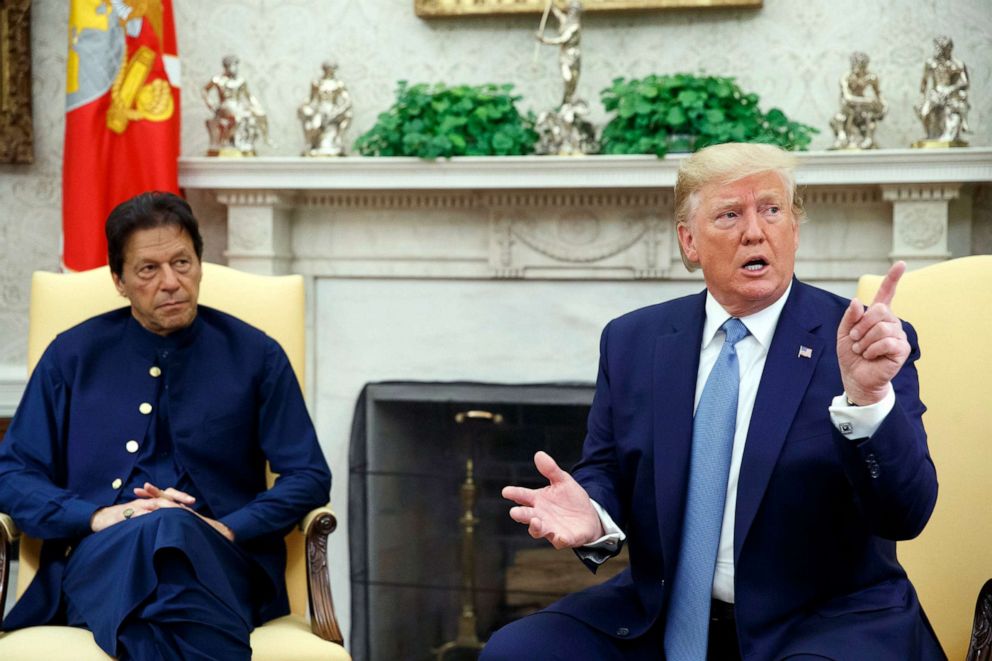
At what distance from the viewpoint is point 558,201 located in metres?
4.02

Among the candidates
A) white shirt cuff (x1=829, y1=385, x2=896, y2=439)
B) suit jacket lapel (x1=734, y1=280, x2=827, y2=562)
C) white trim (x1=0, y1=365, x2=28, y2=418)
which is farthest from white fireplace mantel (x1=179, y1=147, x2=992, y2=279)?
white shirt cuff (x1=829, y1=385, x2=896, y2=439)

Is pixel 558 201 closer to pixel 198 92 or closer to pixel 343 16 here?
pixel 343 16

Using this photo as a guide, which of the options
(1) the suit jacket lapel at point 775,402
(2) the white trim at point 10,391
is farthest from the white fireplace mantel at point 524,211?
(1) the suit jacket lapel at point 775,402

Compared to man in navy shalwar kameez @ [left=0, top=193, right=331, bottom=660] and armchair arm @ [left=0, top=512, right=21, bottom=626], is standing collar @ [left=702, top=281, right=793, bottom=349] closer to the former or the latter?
man in navy shalwar kameez @ [left=0, top=193, right=331, bottom=660]

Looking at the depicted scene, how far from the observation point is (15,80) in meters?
4.32

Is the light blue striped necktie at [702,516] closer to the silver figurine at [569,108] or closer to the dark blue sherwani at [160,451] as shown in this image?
the dark blue sherwani at [160,451]

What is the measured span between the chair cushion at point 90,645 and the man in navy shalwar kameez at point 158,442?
52 millimetres

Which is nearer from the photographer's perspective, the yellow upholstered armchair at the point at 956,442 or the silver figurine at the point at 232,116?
the yellow upholstered armchair at the point at 956,442

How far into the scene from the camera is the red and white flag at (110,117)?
394 cm

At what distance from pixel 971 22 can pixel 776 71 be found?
2.08ft

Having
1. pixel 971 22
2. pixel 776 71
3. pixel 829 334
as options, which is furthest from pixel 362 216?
pixel 829 334

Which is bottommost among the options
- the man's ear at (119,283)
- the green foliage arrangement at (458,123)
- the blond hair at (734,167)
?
the man's ear at (119,283)

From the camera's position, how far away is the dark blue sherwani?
2533 millimetres

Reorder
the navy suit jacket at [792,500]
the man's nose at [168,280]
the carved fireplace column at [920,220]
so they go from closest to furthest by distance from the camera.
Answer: the navy suit jacket at [792,500] < the man's nose at [168,280] < the carved fireplace column at [920,220]
